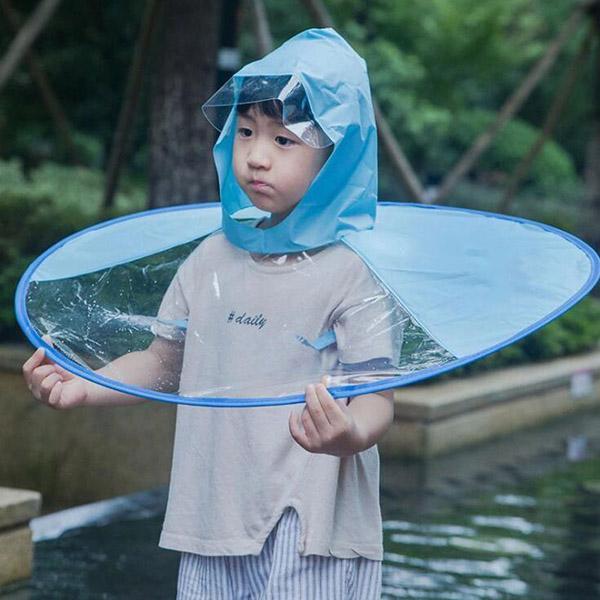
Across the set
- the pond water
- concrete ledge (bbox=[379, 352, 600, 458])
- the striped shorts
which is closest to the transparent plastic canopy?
the striped shorts

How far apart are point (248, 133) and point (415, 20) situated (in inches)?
753

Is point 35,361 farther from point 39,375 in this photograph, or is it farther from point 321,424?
point 321,424

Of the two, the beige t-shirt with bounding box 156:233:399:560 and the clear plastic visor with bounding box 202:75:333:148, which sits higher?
the clear plastic visor with bounding box 202:75:333:148

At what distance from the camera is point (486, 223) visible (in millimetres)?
3252

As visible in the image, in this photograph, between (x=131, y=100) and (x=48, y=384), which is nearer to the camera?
(x=48, y=384)

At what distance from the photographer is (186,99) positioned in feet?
28.0

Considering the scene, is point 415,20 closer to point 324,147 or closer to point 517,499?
point 517,499

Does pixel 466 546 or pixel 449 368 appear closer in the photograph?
pixel 449 368

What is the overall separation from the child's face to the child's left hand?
0.47 meters

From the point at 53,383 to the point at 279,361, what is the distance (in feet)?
1.63

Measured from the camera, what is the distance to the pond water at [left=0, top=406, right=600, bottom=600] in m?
5.43

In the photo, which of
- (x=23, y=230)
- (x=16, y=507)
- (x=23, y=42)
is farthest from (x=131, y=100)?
(x=16, y=507)

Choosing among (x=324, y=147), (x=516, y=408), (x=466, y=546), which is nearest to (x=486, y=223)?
(x=324, y=147)

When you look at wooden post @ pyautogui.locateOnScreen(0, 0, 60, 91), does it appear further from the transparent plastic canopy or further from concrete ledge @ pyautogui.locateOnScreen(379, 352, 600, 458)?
the transparent plastic canopy
